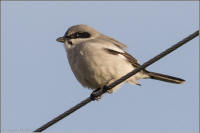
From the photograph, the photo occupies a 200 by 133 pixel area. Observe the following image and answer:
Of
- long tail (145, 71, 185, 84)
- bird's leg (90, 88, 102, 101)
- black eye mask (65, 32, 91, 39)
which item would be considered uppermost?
black eye mask (65, 32, 91, 39)

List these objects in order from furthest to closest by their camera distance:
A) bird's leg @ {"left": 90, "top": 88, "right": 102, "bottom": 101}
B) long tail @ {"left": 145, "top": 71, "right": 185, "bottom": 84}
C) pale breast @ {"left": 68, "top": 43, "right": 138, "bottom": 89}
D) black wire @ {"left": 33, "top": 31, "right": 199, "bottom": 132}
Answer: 1. long tail @ {"left": 145, "top": 71, "right": 185, "bottom": 84}
2. pale breast @ {"left": 68, "top": 43, "right": 138, "bottom": 89}
3. bird's leg @ {"left": 90, "top": 88, "right": 102, "bottom": 101}
4. black wire @ {"left": 33, "top": 31, "right": 199, "bottom": 132}

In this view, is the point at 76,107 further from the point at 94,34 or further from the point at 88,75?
the point at 94,34

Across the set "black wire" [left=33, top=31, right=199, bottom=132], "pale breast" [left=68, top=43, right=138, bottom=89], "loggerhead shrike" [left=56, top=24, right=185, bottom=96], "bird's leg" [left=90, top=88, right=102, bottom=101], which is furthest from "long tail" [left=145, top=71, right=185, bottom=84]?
"black wire" [left=33, top=31, right=199, bottom=132]

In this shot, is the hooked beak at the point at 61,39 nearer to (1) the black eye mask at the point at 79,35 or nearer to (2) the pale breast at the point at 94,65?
(1) the black eye mask at the point at 79,35

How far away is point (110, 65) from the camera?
20.2 ft

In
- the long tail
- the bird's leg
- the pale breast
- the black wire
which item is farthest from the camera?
the long tail

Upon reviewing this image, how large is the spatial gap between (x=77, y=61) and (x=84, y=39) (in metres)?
0.64

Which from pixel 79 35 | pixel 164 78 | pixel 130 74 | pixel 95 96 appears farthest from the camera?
pixel 164 78

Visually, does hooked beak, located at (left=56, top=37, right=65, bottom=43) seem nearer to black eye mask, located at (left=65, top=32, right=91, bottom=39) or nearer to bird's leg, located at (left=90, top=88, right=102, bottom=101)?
black eye mask, located at (left=65, top=32, right=91, bottom=39)

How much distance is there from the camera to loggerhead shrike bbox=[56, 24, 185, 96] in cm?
611

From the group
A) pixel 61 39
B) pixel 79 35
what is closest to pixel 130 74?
pixel 79 35

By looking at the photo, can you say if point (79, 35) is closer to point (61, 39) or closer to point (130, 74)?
point (61, 39)

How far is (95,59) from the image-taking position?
6.11 meters

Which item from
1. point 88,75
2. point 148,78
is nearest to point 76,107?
point 88,75
